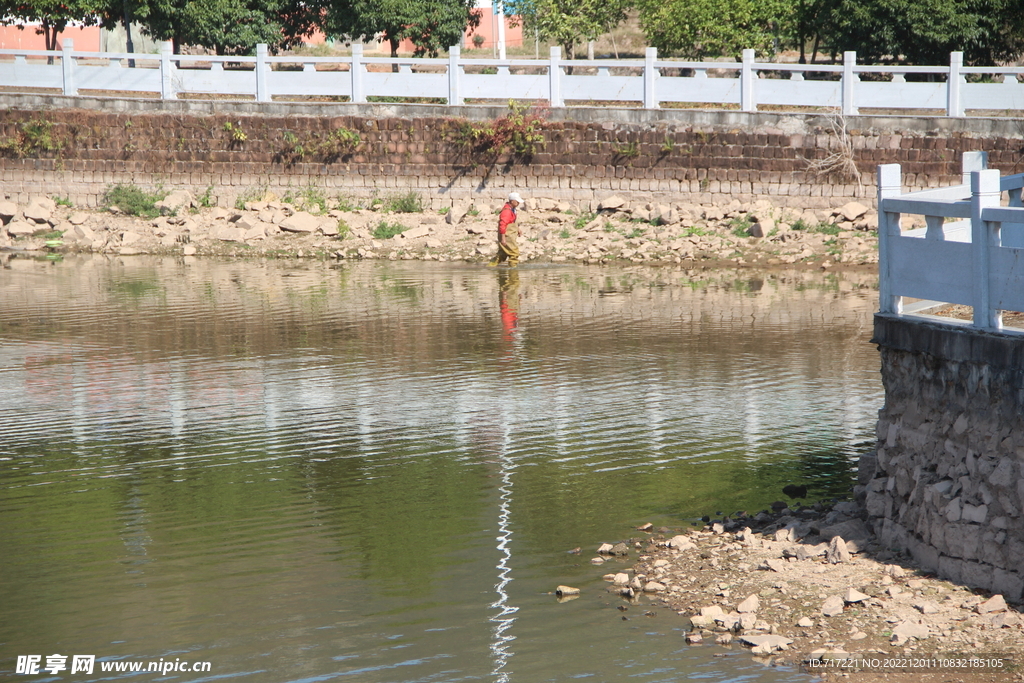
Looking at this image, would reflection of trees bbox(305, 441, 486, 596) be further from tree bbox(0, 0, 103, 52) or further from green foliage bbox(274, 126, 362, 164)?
tree bbox(0, 0, 103, 52)

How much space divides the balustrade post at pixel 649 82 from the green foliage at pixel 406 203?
188 inches

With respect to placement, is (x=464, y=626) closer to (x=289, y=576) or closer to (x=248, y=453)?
(x=289, y=576)

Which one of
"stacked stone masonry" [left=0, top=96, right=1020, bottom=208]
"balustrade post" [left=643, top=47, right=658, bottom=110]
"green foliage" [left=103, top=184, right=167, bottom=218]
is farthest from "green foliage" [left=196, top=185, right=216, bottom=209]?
"balustrade post" [left=643, top=47, right=658, bottom=110]

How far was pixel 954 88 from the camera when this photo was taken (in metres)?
21.9

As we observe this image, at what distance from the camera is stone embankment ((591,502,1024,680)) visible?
6457 mm

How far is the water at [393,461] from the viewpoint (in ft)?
22.4

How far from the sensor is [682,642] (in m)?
6.66

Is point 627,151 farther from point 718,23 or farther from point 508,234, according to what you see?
point 718,23

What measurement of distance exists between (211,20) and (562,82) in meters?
10.7

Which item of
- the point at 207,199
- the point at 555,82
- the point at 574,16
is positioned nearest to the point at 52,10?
the point at 207,199

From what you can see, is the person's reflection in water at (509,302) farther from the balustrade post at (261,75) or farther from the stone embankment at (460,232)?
the balustrade post at (261,75)

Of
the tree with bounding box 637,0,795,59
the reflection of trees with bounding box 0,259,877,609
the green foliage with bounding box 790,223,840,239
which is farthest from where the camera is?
the tree with bounding box 637,0,795,59

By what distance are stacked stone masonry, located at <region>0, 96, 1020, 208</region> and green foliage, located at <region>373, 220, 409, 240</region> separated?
131 cm

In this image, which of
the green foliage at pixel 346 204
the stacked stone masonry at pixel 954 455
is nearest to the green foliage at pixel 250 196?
the green foliage at pixel 346 204
